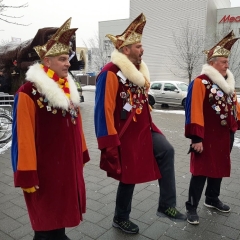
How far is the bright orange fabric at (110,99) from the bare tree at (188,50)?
79.5 ft

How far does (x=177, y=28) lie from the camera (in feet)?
96.0

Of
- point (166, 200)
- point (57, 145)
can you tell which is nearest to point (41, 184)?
point (57, 145)

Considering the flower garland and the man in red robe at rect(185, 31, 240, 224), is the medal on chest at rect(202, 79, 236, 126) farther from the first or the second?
the flower garland

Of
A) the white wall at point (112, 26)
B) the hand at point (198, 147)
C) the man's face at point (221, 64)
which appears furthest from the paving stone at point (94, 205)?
the white wall at point (112, 26)

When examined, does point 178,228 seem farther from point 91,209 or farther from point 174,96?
point 174,96

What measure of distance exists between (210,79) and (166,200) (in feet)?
4.70

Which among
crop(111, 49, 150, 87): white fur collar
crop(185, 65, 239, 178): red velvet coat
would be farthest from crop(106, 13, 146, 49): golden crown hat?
crop(185, 65, 239, 178): red velvet coat

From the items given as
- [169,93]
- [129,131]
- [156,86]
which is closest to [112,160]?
[129,131]

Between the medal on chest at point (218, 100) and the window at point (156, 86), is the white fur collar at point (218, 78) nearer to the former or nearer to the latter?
the medal on chest at point (218, 100)

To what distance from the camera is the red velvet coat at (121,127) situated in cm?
267

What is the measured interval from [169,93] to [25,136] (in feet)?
45.3

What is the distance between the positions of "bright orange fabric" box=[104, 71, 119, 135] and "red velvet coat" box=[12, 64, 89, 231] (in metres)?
0.39

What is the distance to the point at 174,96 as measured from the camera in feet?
50.1

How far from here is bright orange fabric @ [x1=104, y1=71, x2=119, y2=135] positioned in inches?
105
